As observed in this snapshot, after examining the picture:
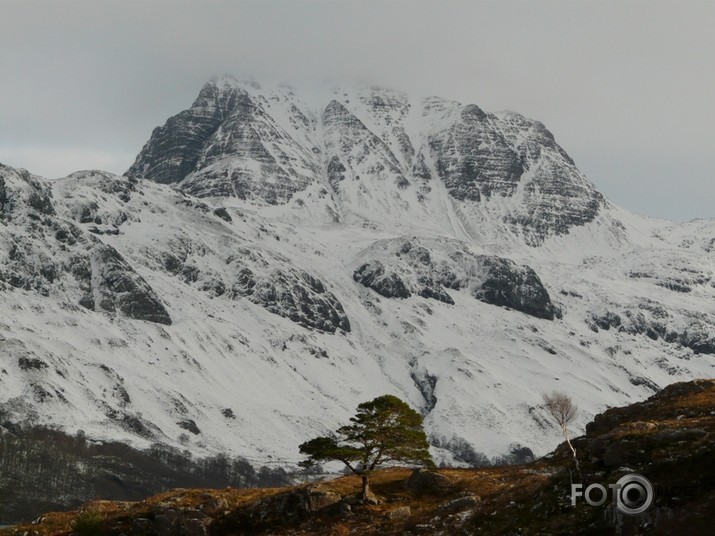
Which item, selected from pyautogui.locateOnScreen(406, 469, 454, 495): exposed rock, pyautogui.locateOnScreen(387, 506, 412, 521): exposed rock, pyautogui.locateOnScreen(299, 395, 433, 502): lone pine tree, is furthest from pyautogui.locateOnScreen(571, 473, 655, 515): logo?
pyautogui.locateOnScreen(299, 395, 433, 502): lone pine tree

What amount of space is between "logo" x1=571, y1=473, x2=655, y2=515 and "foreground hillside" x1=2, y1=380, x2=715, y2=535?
53cm

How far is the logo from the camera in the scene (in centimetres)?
4303

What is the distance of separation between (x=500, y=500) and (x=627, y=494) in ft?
42.4

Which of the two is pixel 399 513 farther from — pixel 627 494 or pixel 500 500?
pixel 627 494

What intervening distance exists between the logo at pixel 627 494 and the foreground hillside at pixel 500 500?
53 cm

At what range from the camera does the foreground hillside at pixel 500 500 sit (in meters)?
44.3

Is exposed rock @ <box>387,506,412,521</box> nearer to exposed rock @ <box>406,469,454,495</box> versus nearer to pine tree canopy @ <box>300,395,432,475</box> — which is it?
exposed rock @ <box>406,469,454,495</box>

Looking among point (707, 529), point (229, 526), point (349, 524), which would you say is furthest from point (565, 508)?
point (229, 526)

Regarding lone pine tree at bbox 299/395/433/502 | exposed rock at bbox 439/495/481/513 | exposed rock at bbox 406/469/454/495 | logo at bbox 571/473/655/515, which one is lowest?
exposed rock at bbox 439/495/481/513

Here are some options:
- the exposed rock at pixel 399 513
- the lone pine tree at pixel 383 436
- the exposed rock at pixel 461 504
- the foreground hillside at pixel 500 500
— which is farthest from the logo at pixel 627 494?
the lone pine tree at pixel 383 436

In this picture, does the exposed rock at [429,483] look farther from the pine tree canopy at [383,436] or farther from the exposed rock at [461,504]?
the exposed rock at [461,504]

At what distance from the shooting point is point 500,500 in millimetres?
56344

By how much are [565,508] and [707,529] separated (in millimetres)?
10631

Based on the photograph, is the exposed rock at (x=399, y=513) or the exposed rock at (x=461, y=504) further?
the exposed rock at (x=399, y=513)
